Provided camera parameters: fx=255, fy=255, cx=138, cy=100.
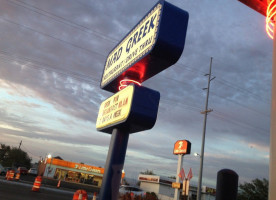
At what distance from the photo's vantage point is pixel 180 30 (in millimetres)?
5289

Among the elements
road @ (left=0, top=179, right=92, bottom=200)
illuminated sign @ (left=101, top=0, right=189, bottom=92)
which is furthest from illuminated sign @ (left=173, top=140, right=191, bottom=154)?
illuminated sign @ (left=101, top=0, right=189, bottom=92)

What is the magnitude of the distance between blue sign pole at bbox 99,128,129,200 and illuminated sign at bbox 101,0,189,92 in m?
1.58

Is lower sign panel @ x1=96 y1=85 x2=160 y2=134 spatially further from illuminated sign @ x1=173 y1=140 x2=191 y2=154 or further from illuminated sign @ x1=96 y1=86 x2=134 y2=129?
illuminated sign @ x1=173 y1=140 x2=191 y2=154

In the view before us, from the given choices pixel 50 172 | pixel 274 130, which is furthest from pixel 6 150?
pixel 274 130

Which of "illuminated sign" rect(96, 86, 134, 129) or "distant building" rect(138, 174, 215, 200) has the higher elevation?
"illuminated sign" rect(96, 86, 134, 129)

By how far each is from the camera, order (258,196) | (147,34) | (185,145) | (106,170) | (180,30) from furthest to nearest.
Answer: (258,196), (185,145), (106,170), (147,34), (180,30)

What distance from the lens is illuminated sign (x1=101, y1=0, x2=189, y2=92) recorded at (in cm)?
514

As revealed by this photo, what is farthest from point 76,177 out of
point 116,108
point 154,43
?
point 154,43

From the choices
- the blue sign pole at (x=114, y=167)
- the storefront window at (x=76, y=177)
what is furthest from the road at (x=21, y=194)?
the storefront window at (x=76, y=177)

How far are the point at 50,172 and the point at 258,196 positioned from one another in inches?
1350

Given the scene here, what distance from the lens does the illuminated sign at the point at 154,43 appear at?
5137 mm

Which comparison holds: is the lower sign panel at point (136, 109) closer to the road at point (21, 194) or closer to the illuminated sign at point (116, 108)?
the illuminated sign at point (116, 108)

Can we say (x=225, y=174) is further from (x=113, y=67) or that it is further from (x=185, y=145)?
(x=185, y=145)

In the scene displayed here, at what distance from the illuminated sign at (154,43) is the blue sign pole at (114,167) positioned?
1580mm
